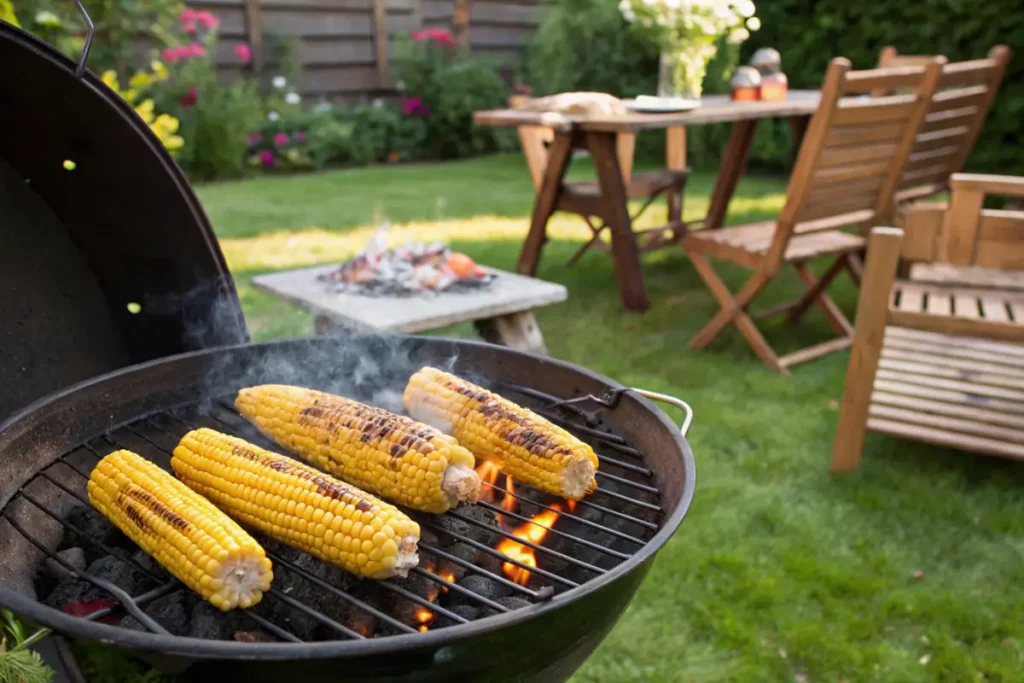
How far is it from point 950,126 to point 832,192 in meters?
1.28

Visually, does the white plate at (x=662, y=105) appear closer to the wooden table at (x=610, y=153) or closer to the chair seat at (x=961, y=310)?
the wooden table at (x=610, y=153)

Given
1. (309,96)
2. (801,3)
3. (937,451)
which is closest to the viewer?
(937,451)

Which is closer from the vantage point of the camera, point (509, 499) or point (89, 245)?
point (509, 499)

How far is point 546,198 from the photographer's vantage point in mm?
5215

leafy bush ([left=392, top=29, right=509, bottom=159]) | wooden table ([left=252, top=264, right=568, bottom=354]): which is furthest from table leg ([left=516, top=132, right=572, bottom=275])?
leafy bush ([left=392, top=29, right=509, bottom=159])

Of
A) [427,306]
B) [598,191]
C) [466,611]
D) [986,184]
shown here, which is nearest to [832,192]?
[986,184]

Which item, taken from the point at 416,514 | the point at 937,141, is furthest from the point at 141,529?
the point at 937,141

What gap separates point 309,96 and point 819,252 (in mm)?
7764

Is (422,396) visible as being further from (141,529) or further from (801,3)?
(801,3)

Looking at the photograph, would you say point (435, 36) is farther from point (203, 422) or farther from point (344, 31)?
point (203, 422)

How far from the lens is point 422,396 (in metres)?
1.84

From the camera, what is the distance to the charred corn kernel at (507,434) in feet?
5.19

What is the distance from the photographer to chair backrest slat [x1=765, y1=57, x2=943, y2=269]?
12.3 feet

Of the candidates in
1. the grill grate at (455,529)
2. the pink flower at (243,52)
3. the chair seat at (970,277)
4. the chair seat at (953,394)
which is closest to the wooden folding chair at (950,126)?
the chair seat at (970,277)
